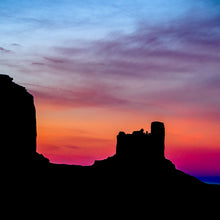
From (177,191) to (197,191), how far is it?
7.09m

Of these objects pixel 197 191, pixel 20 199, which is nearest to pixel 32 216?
pixel 20 199

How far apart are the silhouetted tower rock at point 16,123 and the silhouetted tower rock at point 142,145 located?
37441 millimetres

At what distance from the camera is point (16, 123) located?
202 ft

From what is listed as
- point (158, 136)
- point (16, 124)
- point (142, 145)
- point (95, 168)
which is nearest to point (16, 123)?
point (16, 124)

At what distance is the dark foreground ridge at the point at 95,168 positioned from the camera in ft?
196

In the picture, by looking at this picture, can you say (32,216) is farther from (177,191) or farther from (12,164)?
(177,191)

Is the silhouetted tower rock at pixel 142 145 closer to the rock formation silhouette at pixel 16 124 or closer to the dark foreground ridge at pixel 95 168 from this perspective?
the dark foreground ridge at pixel 95 168

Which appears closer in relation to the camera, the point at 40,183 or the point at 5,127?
the point at 5,127

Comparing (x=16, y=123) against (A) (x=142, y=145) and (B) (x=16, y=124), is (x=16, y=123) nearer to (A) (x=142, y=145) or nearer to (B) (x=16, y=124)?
(B) (x=16, y=124)

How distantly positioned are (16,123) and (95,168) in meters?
37.5

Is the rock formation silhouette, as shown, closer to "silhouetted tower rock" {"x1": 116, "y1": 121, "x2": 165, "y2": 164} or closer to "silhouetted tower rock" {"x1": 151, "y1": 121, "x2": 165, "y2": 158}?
"silhouetted tower rock" {"x1": 116, "y1": 121, "x2": 165, "y2": 164}

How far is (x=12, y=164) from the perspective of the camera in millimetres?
59969

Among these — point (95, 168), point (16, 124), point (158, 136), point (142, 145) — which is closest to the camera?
point (16, 124)

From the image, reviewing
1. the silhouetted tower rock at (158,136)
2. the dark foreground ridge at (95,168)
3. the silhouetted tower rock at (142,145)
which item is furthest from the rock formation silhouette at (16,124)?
Result: the silhouetted tower rock at (158,136)
